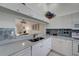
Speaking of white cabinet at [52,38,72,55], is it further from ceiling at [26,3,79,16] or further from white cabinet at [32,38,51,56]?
ceiling at [26,3,79,16]

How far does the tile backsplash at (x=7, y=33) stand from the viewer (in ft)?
5.10

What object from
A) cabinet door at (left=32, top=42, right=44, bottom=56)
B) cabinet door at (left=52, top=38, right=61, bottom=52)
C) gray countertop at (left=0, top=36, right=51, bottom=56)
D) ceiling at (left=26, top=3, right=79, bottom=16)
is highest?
ceiling at (left=26, top=3, right=79, bottom=16)

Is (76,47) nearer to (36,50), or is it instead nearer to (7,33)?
(36,50)

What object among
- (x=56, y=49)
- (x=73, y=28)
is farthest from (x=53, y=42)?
(x=73, y=28)

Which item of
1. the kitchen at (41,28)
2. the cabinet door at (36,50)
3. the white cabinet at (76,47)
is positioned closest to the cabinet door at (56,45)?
the kitchen at (41,28)

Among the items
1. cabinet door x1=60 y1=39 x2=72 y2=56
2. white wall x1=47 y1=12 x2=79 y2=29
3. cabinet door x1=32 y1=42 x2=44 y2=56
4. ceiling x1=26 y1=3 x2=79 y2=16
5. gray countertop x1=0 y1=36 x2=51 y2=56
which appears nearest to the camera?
gray countertop x1=0 y1=36 x2=51 y2=56

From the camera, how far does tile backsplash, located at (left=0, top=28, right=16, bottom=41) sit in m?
1.55

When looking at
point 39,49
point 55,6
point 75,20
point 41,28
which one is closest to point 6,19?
point 39,49

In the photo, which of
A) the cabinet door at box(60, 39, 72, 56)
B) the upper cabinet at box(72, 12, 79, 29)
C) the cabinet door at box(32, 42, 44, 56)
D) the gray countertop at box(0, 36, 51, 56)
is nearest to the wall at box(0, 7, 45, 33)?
the gray countertop at box(0, 36, 51, 56)

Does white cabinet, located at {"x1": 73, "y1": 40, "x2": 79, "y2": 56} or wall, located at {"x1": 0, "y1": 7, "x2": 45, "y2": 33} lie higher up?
wall, located at {"x1": 0, "y1": 7, "x2": 45, "y2": 33}

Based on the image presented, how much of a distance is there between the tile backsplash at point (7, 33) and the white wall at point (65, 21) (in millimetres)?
2651

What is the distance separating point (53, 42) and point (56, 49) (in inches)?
13.6

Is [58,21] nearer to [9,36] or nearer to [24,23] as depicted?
[24,23]

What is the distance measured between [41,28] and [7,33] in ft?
8.65
